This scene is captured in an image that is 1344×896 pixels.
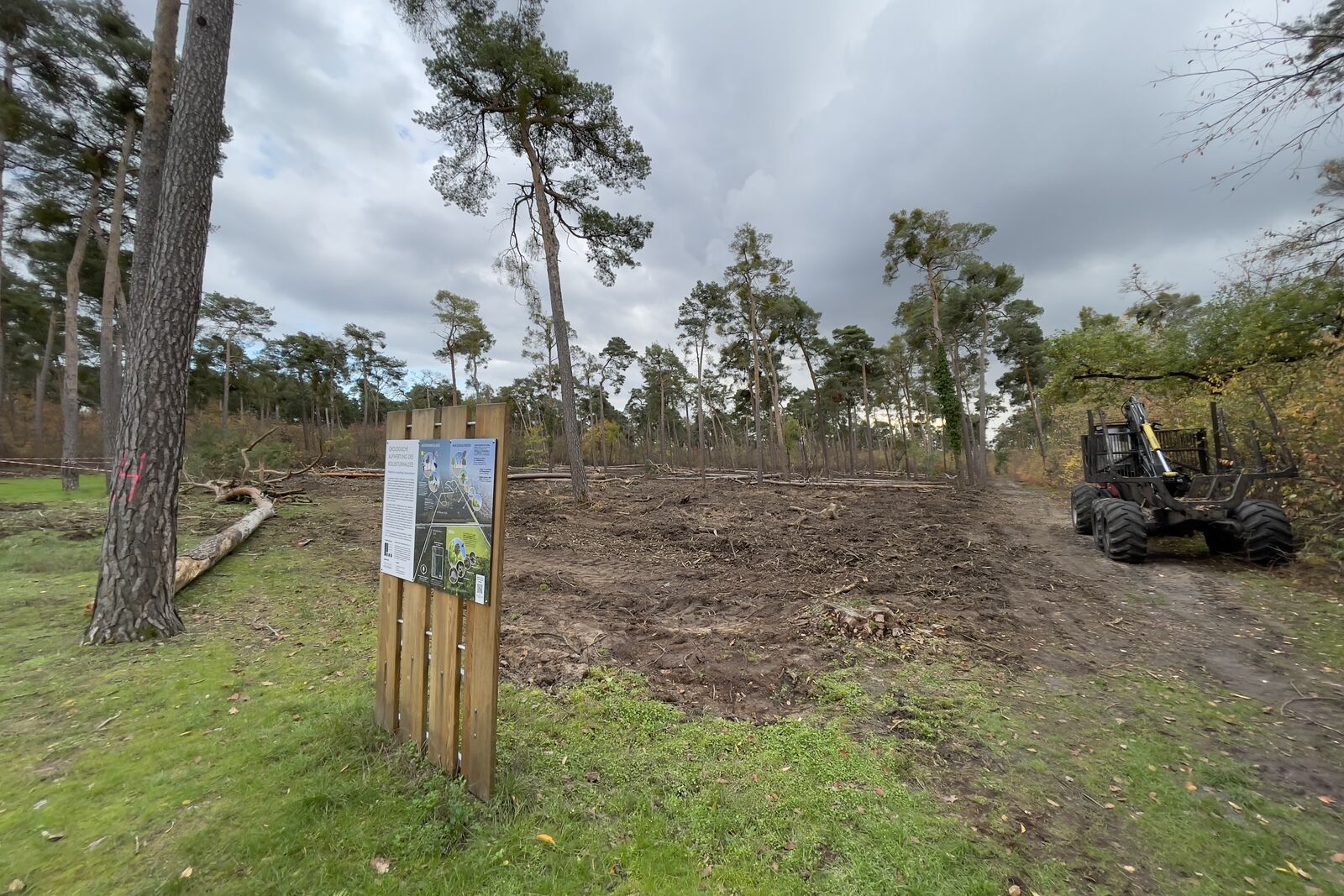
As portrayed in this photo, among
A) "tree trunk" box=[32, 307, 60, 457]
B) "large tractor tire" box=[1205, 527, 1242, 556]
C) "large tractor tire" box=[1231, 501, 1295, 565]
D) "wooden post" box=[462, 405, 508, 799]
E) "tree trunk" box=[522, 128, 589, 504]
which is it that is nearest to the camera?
"wooden post" box=[462, 405, 508, 799]

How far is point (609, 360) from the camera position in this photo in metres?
43.2

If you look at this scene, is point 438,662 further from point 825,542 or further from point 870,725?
point 825,542

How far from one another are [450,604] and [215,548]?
6.30m

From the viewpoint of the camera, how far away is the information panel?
80.0 inches

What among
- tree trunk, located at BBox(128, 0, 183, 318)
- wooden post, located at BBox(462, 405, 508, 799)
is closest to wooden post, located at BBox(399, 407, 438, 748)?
wooden post, located at BBox(462, 405, 508, 799)

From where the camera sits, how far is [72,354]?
13320mm

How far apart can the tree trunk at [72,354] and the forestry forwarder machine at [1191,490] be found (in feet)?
75.4

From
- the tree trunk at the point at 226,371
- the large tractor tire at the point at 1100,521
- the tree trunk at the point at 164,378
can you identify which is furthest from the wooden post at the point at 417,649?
the tree trunk at the point at 226,371

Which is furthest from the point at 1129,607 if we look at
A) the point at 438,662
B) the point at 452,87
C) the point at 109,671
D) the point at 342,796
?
the point at 452,87

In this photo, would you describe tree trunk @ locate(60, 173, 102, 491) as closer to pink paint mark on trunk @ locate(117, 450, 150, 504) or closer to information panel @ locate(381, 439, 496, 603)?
pink paint mark on trunk @ locate(117, 450, 150, 504)

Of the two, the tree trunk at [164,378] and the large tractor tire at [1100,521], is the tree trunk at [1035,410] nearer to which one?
the large tractor tire at [1100,521]

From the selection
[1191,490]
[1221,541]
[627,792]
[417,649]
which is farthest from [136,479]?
[1221,541]

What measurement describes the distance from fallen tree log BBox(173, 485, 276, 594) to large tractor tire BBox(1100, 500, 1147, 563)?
34.9ft

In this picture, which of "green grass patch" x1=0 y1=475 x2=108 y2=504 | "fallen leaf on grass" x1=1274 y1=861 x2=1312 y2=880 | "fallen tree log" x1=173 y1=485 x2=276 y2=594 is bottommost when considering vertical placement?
"fallen leaf on grass" x1=1274 y1=861 x2=1312 y2=880
